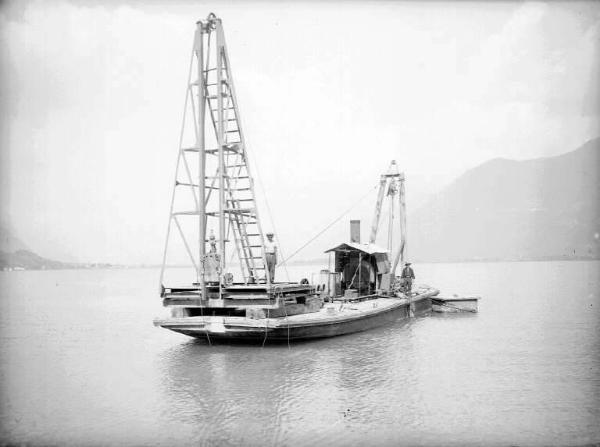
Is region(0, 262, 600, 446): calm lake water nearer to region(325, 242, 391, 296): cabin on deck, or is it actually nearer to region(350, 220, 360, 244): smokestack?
region(325, 242, 391, 296): cabin on deck

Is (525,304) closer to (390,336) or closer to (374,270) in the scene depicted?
(374,270)

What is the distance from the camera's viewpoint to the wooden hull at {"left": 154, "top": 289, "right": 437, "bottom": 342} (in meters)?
16.9

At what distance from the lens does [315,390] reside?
511 inches

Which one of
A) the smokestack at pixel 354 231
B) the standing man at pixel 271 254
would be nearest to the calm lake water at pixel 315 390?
the standing man at pixel 271 254

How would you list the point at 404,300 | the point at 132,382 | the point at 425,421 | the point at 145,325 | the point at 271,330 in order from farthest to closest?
the point at 145,325
the point at 404,300
the point at 271,330
the point at 132,382
the point at 425,421

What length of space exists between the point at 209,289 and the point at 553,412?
11017mm

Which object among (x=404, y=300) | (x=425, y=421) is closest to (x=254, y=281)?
(x=404, y=300)

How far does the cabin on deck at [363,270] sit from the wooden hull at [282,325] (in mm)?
4213

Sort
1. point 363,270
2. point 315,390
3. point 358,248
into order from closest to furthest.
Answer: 1. point 315,390
2. point 358,248
3. point 363,270

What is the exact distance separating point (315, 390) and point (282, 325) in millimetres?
4137

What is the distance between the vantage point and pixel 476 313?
30.7 metres

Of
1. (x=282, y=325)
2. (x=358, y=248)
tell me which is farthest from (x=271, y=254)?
(x=358, y=248)

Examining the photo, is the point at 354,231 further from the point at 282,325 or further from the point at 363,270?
the point at 282,325

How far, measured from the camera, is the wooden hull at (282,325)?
1692cm
